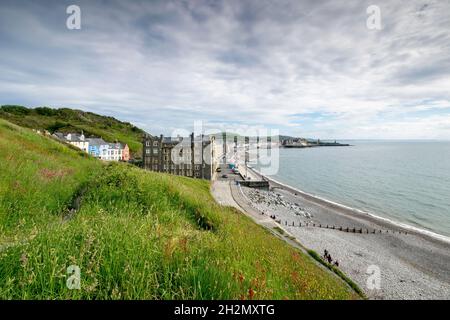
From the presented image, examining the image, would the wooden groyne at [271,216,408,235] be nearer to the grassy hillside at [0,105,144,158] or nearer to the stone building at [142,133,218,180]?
the stone building at [142,133,218,180]

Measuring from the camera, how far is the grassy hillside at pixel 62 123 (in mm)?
117613

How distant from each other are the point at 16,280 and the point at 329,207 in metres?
57.1

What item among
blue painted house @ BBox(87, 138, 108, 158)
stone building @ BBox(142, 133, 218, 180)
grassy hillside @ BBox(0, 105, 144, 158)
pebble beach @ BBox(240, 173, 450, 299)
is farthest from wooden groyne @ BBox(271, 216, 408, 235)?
grassy hillside @ BBox(0, 105, 144, 158)

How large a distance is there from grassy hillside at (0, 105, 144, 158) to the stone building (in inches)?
1685

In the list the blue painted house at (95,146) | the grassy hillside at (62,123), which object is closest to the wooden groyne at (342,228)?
the blue painted house at (95,146)

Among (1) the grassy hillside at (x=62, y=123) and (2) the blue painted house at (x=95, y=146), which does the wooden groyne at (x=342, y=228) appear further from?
(1) the grassy hillside at (x=62, y=123)

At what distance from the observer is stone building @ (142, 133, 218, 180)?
64.0m

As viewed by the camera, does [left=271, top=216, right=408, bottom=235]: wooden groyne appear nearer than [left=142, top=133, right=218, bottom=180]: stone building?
Yes

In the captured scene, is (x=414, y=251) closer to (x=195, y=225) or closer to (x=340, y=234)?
(x=340, y=234)

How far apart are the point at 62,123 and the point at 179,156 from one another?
106 metres

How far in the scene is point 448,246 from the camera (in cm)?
3195

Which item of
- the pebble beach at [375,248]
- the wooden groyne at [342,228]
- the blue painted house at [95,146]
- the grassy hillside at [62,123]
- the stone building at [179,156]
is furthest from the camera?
the grassy hillside at [62,123]

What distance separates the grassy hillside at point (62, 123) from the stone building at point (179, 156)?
4280cm
